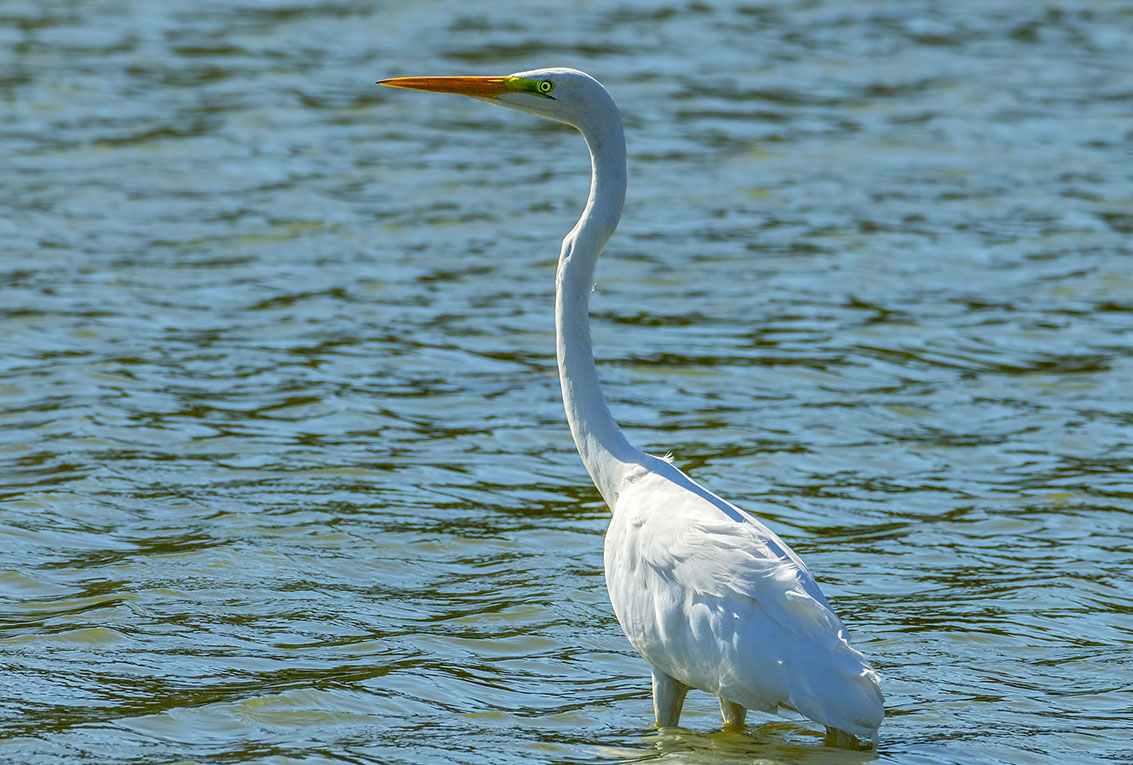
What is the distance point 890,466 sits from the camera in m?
9.67

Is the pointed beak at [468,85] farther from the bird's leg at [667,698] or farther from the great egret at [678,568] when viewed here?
the bird's leg at [667,698]

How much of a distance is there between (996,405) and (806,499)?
2141 mm

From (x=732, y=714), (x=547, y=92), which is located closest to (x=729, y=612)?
(x=732, y=714)

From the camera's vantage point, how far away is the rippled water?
22.1 ft

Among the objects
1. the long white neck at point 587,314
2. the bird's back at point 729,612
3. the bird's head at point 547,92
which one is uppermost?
the bird's head at point 547,92

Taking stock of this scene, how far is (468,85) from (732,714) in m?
2.78

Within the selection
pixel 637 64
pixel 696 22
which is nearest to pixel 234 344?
pixel 637 64

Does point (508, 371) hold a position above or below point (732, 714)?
above

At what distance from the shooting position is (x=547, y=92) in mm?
6555

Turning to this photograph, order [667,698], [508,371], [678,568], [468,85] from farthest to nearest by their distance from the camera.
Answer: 1. [508,371]
2. [468,85]
3. [667,698]
4. [678,568]

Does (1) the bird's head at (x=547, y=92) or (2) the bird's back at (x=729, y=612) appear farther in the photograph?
(1) the bird's head at (x=547, y=92)

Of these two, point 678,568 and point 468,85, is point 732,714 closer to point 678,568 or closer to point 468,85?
point 678,568

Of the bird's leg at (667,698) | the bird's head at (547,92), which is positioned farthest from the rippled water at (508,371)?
the bird's head at (547,92)

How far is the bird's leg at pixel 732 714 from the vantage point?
6.30m
